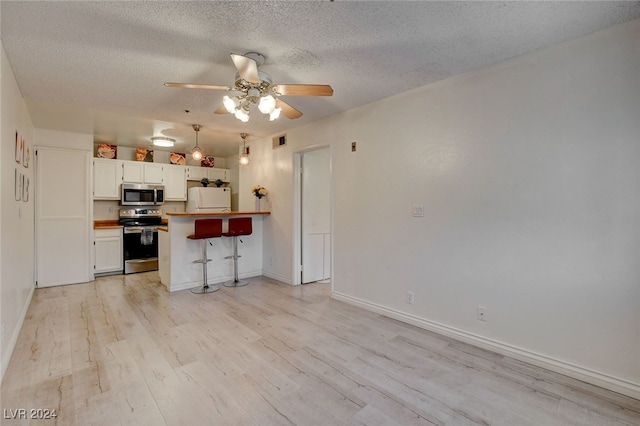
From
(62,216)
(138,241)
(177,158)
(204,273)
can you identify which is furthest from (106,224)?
(204,273)

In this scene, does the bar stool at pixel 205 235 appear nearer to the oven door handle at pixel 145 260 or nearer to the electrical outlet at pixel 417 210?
the oven door handle at pixel 145 260

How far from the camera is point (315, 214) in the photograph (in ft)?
15.8

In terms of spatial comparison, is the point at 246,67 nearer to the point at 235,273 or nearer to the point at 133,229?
the point at 235,273

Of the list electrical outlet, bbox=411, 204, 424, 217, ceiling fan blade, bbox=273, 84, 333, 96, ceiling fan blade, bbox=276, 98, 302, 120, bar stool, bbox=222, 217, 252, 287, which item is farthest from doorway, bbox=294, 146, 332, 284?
ceiling fan blade, bbox=273, 84, 333, 96

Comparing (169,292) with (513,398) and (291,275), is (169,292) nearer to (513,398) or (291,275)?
(291,275)

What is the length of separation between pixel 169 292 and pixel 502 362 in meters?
4.09

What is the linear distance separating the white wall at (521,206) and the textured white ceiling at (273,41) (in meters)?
0.27

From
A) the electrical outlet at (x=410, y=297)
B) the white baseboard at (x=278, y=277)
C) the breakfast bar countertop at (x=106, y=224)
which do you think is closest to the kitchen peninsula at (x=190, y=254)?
the white baseboard at (x=278, y=277)

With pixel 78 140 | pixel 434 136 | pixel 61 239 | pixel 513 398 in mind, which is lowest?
pixel 513 398

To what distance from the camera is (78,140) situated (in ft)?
15.6

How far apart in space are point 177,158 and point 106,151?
50.5 inches

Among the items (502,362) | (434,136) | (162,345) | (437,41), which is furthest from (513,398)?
(162,345)

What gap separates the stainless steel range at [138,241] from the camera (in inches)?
211

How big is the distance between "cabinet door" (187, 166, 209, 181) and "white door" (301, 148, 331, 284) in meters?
3.18
